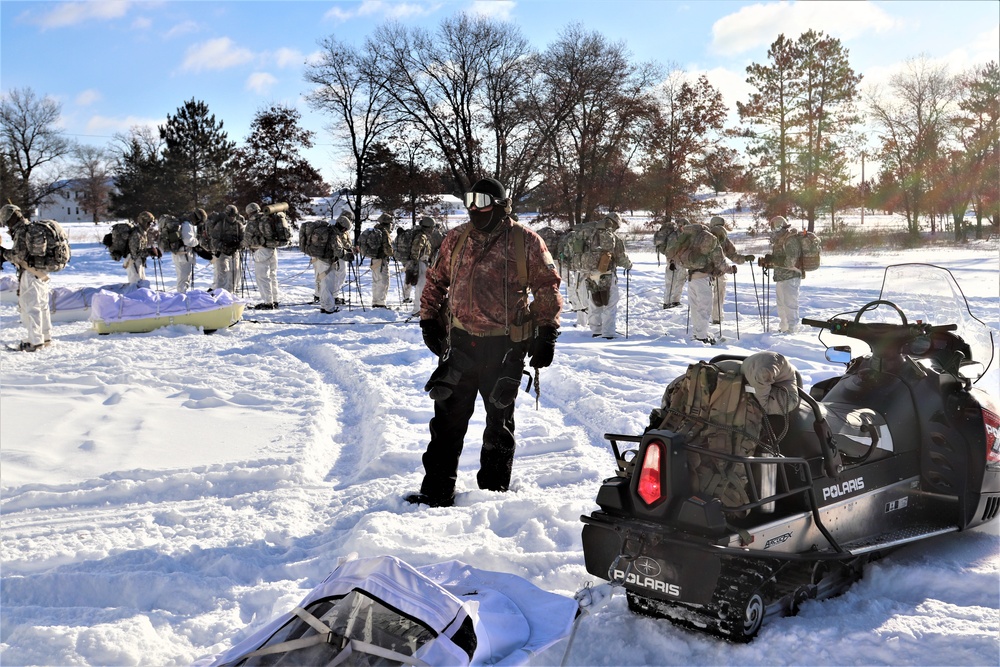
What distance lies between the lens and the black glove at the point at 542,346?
483 centimetres

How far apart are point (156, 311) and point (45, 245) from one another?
2033mm

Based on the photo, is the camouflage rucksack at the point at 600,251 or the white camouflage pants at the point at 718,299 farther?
the white camouflage pants at the point at 718,299

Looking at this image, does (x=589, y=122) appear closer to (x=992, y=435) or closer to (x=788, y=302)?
(x=788, y=302)

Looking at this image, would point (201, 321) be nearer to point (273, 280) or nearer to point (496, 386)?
point (273, 280)

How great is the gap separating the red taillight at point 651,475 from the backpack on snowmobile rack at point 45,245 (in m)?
10.5

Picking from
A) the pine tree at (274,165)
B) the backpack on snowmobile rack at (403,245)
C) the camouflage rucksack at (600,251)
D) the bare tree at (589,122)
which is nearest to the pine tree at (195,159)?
the pine tree at (274,165)

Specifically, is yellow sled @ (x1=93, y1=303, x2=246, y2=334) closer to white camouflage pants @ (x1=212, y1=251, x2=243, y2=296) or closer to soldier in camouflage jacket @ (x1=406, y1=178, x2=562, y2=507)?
white camouflage pants @ (x1=212, y1=251, x2=243, y2=296)

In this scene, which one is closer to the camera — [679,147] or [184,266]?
[184,266]

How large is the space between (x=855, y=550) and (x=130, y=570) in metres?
3.34

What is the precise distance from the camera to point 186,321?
13.2 m

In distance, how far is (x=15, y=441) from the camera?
6.66 metres

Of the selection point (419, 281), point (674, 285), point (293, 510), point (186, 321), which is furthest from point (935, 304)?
point (674, 285)

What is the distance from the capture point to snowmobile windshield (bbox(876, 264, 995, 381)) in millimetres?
4469

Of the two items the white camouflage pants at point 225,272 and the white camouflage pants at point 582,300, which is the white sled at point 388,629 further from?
the white camouflage pants at point 225,272
